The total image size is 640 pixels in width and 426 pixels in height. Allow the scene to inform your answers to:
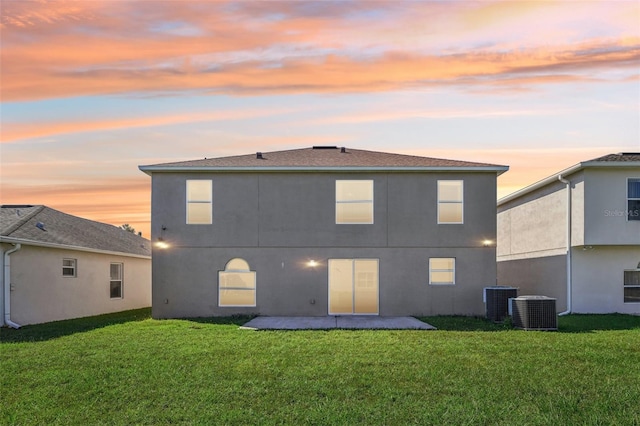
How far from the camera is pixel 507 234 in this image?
25.1 meters

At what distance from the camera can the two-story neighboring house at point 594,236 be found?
722 inches

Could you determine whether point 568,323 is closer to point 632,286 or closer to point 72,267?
point 632,286

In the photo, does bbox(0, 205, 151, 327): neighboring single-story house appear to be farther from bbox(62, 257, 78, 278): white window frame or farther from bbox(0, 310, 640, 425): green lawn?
bbox(0, 310, 640, 425): green lawn

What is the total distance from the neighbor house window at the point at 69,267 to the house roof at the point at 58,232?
1.87ft

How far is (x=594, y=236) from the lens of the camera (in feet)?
60.0

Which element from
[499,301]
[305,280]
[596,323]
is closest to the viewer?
[596,323]

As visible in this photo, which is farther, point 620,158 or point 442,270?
point 620,158

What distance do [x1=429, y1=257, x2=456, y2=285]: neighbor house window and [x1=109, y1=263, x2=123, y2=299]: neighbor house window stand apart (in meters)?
12.5

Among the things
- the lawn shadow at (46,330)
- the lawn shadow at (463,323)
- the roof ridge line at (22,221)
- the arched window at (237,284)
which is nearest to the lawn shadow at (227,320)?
the arched window at (237,284)

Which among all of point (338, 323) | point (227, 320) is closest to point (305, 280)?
point (338, 323)

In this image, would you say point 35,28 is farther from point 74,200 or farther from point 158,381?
point 74,200

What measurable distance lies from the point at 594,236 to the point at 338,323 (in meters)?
8.95

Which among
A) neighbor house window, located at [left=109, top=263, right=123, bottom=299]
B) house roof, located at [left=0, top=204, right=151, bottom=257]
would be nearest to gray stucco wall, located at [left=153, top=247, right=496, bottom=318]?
house roof, located at [left=0, top=204, right=151, bottom=257]

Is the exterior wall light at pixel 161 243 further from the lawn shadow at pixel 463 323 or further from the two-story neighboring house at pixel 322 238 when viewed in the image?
the lawn shadow at pixel 463 323
